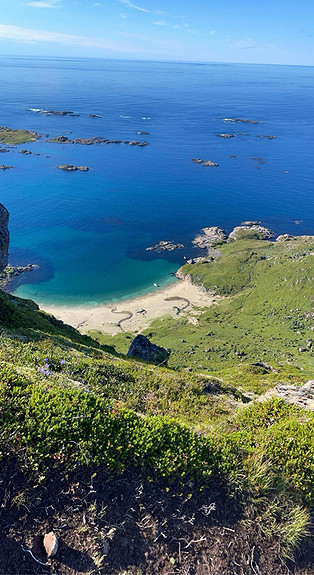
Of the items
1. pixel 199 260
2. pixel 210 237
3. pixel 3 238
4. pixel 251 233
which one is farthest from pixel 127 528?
pixel 251 233

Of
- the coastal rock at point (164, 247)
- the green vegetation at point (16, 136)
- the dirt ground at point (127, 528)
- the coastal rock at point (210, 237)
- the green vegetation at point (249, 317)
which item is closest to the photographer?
the dirt ground at point (127, 528)

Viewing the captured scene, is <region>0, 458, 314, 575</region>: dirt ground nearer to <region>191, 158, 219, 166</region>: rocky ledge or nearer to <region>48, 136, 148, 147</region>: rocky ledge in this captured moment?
<region>191, 158, 219, 166</region>: rocky ledge

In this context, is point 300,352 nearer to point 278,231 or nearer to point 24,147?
point 278,231

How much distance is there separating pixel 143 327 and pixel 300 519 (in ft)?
214

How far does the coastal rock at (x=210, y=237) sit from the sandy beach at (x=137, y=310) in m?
24.7

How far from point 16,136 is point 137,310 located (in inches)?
6459

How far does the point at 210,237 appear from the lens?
363 ft

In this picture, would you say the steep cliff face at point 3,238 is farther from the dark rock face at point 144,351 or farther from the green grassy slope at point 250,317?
the green grassy slope at point 250,317

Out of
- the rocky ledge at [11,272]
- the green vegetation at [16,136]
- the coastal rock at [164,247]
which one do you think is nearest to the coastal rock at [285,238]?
the coastal rock at [164,247]

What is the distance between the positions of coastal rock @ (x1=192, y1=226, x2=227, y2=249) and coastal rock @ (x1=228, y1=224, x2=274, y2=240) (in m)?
3.59

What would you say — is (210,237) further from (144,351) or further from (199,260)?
(144,351)

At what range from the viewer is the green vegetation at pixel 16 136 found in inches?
7151

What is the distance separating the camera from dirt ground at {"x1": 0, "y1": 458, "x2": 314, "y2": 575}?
20.8 feet

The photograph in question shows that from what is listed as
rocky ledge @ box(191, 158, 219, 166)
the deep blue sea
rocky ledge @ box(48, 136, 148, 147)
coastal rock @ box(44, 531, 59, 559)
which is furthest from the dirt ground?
rocky ledge @ box(48, 136, 148, 147)
